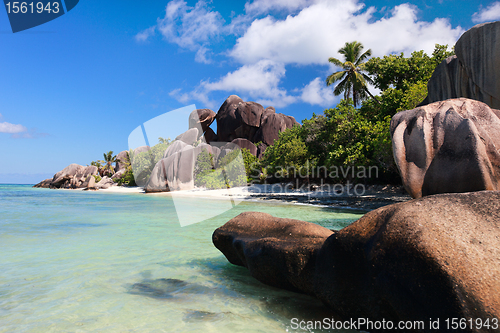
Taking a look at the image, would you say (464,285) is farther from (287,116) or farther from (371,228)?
(287,116)

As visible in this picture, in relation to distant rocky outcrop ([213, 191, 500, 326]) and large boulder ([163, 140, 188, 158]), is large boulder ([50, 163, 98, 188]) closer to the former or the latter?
large boulder ([163, 140, 188, 158])

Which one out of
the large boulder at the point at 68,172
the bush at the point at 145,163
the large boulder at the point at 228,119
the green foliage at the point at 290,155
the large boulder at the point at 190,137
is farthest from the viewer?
the large boulder at the point at 68,172

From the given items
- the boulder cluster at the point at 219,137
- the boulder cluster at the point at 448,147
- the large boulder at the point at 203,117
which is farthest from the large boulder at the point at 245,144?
the boulder cluster at the point at 448,147

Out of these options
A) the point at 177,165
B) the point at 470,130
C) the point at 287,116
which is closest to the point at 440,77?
the point at 470,130

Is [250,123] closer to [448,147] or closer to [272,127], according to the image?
[272,127]

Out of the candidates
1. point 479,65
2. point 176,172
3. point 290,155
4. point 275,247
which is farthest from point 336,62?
point 275,247

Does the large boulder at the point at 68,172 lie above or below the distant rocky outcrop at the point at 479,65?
below

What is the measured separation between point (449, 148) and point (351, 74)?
893 inches

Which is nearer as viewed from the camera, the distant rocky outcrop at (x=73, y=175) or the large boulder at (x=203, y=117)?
the large boulder at (x=203, y=117)

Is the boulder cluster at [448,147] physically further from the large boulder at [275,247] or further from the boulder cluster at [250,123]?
the boulder cluster at [250,123]

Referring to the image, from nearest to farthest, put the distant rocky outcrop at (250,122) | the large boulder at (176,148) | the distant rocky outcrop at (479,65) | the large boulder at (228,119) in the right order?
the distant rocky outcrop at (479,65)
the large boulder at (176,148)
the distant rocky outcrop at (250,122)
the large boulder at (228,119)

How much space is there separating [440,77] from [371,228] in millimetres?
14907

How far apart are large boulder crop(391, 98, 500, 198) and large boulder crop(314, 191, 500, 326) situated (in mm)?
5859

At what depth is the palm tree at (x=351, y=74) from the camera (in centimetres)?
2762
